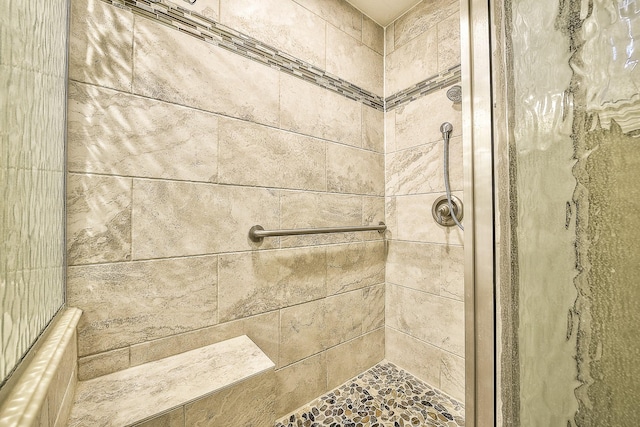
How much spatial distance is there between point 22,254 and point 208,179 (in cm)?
54

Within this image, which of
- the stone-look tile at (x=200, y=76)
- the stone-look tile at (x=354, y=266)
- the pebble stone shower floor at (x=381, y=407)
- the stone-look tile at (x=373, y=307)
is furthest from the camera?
the stone-look tile at (x=373, y=307)

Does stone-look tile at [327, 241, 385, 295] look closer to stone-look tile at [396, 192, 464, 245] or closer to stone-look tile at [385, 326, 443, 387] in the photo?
stone-look tile at [396, 192, 464, 245]

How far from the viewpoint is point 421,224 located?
1.30m

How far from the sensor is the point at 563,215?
311mm

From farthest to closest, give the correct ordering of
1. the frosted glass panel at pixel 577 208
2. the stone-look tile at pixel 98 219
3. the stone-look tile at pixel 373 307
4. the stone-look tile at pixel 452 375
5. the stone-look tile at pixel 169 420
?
the stone-look tile at pixel 373 307, the stone-look tile at pixel 452 375, the stone-look tile at pixel 98 219, the stone-look tile at pixel 169 420, the frosted glass panel at pixel 577 208

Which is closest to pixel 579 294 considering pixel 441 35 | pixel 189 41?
pixel 189 41

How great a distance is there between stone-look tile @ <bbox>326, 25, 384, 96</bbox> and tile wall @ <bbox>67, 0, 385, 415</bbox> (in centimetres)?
1

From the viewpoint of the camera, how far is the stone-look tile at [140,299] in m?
0.69

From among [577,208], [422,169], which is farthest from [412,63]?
[577,208]

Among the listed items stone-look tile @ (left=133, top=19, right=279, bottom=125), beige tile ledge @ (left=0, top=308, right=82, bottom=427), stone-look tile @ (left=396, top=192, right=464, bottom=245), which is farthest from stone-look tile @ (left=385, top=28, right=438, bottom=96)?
beige tile ledge @ (left=0, top=308, right=82, bottom=427)

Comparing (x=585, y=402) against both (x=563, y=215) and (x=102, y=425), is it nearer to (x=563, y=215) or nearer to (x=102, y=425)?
(x=563, y=215)

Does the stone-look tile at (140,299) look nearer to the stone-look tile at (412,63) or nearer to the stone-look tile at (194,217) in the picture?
the stone-look tile at (194,217)

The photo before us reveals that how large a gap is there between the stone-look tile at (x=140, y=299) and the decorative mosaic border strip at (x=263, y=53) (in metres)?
0.83

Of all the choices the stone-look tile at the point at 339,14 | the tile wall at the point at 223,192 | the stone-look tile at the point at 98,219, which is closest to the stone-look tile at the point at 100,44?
the tile wall at the point at 223,192
